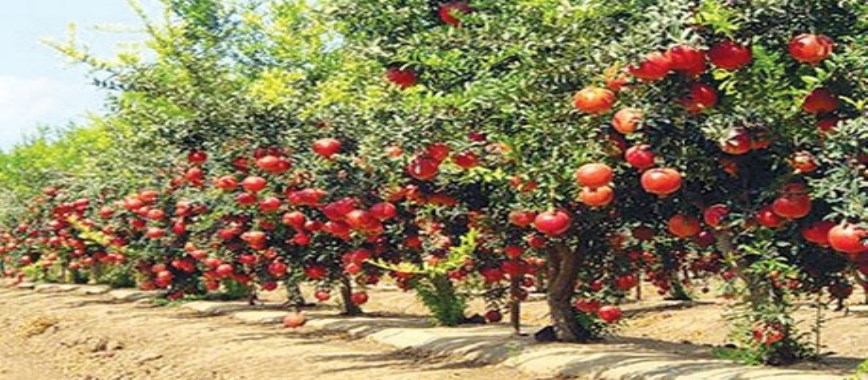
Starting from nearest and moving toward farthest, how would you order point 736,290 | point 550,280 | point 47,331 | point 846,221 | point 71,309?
point 846,221
point 736,290
point 550,280
point 47,331
point 71,309

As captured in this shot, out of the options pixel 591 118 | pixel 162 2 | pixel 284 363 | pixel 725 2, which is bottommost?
pixel 284 363

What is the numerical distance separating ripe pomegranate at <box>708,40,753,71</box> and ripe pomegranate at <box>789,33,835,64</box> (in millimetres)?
332

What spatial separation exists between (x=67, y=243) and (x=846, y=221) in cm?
2723

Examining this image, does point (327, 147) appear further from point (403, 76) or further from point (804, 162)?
point (804, 162)

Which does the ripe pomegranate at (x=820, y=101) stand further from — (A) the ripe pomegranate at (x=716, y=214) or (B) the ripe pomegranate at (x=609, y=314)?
(B) the ripe pomegranate at (x=609, y=314)

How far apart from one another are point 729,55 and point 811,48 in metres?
0.53

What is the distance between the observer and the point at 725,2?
25.0 feet

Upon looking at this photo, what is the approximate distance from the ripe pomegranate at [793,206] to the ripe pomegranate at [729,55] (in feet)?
3.41

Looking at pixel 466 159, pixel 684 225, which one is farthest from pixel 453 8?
pixel 684 225

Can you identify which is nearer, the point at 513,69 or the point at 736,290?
the point at 513,69

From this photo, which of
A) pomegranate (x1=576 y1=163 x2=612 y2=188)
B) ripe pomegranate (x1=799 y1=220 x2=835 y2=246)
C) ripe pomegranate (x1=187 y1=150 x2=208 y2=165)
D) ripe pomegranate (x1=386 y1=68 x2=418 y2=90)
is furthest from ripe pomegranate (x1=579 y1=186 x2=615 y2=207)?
ripe pomegranate (x1=187 y1=150 x2=208 y2=165)

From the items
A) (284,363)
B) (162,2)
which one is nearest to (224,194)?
(284,363)

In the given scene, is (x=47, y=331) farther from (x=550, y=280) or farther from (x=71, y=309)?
(x=550, y=280)

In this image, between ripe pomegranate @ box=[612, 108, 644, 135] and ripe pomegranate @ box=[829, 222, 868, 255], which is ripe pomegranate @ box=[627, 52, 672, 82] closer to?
ripe pomegranate @ box=[612, 108, 644, 135]
